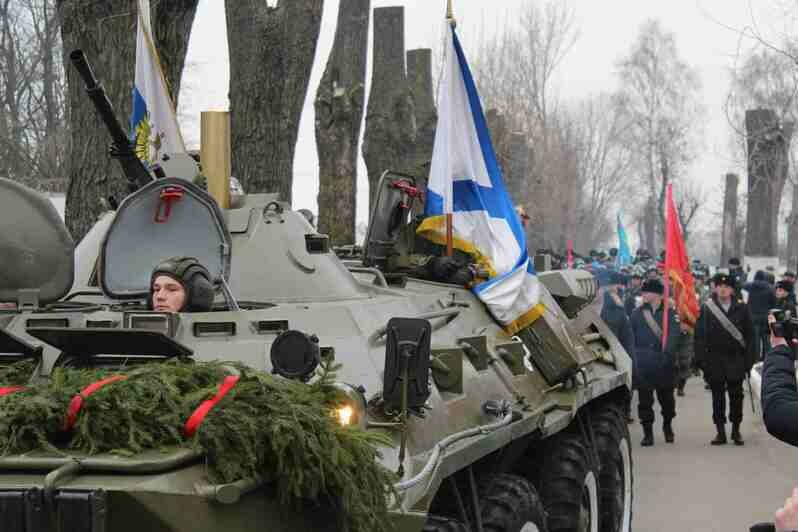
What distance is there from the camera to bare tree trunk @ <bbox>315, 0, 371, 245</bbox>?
17.7 m

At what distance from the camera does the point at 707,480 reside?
1241cm

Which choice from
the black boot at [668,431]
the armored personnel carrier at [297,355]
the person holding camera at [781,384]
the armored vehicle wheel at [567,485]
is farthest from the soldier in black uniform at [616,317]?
the person holding camera at [781,384]

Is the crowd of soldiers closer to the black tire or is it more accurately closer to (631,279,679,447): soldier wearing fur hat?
(631,279,679,447): soldier wearing fur hat

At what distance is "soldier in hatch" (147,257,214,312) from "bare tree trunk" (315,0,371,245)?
11.6 m

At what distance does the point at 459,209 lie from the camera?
30.8 feet

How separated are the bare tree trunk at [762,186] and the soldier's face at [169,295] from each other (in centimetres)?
2473

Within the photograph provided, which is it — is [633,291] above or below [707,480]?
above

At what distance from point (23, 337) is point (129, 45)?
4.90 m


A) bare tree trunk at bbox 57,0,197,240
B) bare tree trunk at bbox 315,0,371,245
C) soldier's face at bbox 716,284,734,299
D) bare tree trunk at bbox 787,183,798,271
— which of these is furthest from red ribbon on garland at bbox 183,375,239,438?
bare tree trunk at bbox 787,183,798,271

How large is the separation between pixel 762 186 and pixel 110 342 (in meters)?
33.0

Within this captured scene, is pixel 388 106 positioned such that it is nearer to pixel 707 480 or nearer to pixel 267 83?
pixel 267 83

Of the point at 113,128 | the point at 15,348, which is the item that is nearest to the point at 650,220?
the point at 113,128

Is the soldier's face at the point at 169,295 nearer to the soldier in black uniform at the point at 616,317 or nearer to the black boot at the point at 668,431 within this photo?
the black boot at the point at 668,431

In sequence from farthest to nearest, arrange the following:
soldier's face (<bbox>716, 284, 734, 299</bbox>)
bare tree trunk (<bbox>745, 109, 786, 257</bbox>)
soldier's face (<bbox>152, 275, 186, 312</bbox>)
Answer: bare tree trunk (<bbox>745, 109, 786, 257</bbox>), soldier's face (<bbox>716, 284, 734, 299</bbox>), soldier's face (<bbox>152, 275, 186, 312</bbox>)
